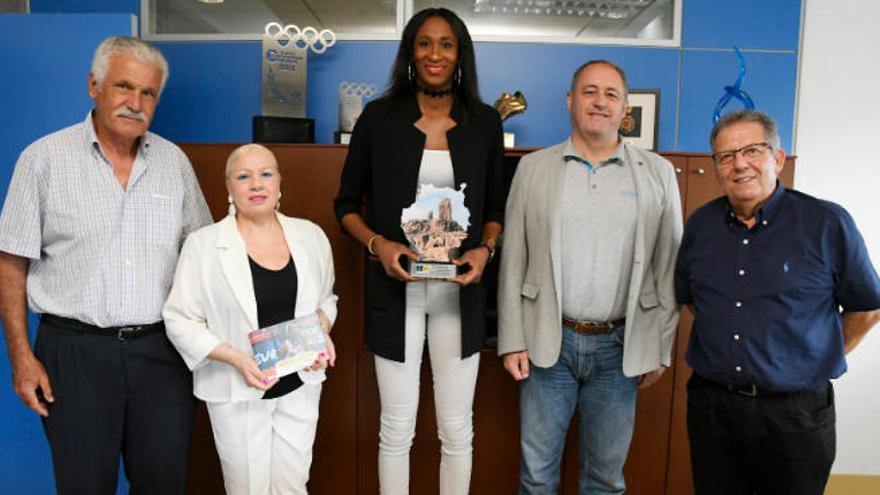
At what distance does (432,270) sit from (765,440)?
3.61ft

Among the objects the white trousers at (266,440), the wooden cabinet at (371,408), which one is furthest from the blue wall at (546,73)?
the white trousers at (266,440)

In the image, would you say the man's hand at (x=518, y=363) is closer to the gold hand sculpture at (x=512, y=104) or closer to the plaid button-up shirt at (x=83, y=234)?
the plaid button-up shirt at (x=83, y=234)

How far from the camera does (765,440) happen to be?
5.61 feet

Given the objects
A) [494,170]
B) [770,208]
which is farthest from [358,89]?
[770,208]

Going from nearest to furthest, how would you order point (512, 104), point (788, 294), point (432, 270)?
1. point (788, 294)
2. point (432, 270)
3. point (512, 104)

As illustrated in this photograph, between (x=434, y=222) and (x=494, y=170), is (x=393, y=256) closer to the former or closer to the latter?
(x=434, y=222)

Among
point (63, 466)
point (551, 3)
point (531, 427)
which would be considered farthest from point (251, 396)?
point (551, 3)

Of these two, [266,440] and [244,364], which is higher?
[244,364]

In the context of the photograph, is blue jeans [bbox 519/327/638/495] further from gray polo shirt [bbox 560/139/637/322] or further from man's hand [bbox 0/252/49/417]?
man's hand [bbox 0/252/49/417]

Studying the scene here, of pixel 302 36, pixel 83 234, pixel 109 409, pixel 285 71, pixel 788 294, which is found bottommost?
pixel 109 409

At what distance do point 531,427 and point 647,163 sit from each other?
1024 millimetres

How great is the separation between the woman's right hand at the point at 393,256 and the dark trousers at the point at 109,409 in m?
0.75


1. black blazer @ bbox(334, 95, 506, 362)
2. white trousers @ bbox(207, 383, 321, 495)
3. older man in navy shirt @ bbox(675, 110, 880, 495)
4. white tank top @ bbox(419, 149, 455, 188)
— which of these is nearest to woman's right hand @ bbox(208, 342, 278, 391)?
white trousers @ bbox(207, 383, 321, 495)

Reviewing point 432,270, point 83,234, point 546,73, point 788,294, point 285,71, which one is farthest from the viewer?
point 546,73
